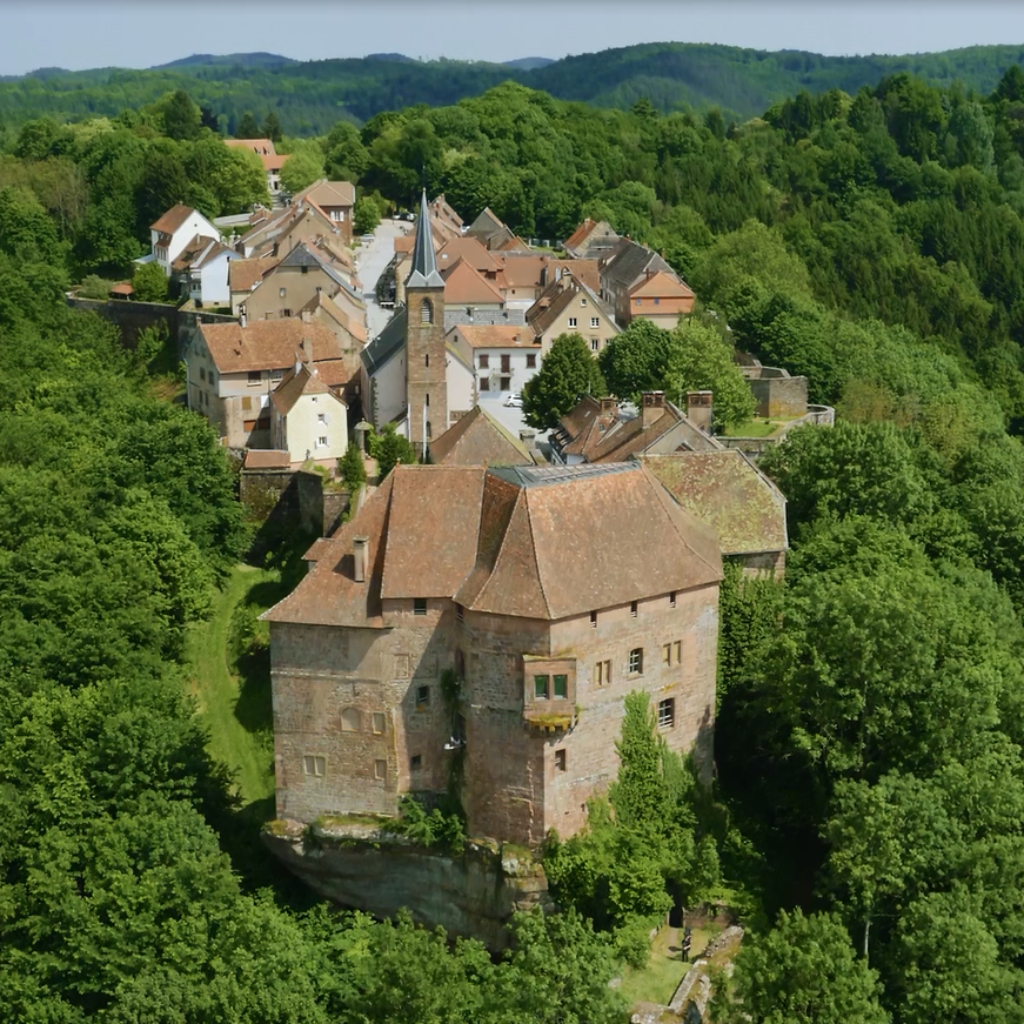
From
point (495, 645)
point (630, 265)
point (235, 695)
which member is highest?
point (630, 265)

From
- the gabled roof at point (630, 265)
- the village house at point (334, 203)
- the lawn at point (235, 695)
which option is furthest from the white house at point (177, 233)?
the lawn at point (235, 695)

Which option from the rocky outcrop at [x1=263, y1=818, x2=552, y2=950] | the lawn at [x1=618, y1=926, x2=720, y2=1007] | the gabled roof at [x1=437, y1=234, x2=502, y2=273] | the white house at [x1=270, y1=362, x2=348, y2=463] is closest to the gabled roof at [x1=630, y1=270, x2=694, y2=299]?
the gabled roof at [x1=437, y1=234, x2=502, y2=273]

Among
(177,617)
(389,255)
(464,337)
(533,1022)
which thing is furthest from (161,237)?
(533,1022)

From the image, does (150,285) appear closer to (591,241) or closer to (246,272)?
(246,272)

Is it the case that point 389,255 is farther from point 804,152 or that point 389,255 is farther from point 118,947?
point 118,947

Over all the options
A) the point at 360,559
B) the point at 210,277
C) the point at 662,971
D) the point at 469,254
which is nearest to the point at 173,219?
the point at 210,277

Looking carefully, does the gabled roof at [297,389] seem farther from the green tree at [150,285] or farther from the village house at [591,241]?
the village house at [591,241]
